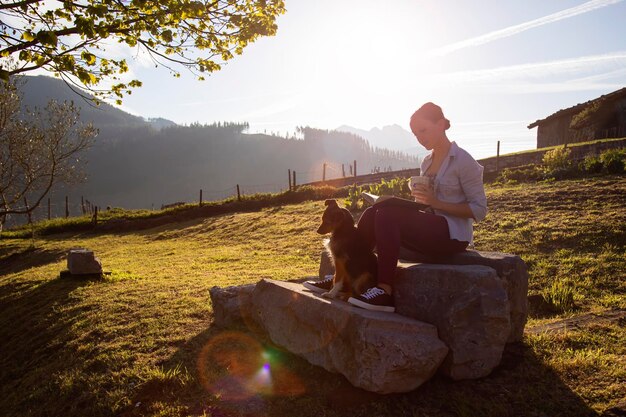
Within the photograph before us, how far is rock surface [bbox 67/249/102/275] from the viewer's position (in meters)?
10.8

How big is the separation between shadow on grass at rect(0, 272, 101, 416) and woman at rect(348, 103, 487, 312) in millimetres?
3983

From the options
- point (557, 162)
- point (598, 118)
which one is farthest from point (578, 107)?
point (557, 162)

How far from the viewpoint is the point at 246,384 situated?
14.4 ft

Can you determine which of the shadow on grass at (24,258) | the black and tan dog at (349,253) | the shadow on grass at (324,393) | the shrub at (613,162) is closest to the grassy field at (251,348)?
the shadow on grass at (324,393)

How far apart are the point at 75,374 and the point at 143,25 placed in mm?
6492

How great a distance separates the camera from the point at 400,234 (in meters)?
4.37

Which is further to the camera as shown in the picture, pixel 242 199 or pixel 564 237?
pixel 242 199

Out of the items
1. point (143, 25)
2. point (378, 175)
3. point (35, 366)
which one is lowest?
point (35, 366)

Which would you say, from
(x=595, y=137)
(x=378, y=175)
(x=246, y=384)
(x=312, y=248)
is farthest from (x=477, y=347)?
(x=595, y=137)

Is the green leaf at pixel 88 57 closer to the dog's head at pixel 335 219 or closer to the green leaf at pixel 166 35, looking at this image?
the green leaf at pixel 166 35

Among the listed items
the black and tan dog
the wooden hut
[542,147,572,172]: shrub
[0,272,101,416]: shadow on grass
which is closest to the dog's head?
the black and tan dog

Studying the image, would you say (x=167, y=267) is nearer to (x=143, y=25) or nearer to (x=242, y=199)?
(x=143, y=25)

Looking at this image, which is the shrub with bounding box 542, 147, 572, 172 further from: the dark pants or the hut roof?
the hut roof

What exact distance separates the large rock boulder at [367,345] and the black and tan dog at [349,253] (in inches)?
13.0
